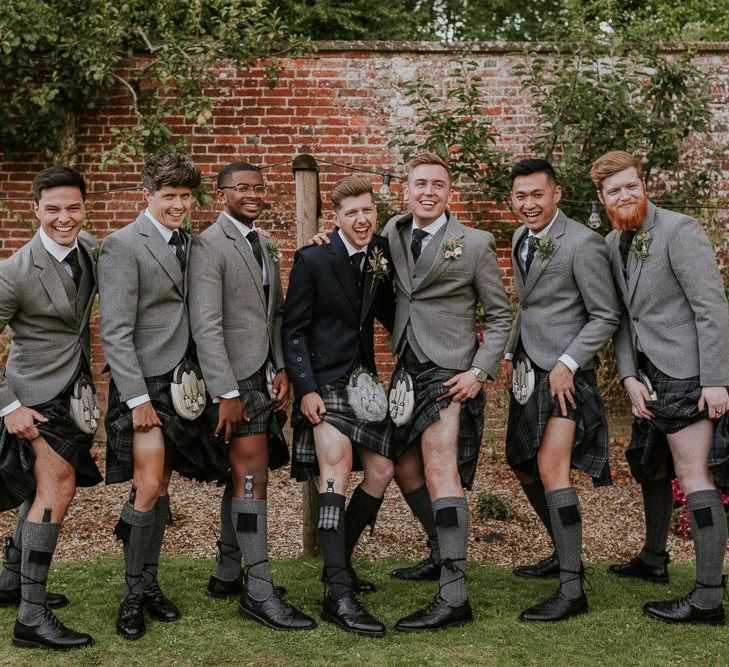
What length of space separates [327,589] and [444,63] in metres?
4.82

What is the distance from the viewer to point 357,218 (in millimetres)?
4141

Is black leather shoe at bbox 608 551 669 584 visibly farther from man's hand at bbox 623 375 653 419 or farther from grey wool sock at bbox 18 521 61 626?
grey wool sock at bbox 18 521 61 626

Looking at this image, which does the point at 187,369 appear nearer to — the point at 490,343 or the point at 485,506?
the point at 490,343

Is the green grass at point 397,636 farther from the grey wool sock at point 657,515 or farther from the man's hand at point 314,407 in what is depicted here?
the man's hand at point 314,407

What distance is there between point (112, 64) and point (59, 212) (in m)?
3.61

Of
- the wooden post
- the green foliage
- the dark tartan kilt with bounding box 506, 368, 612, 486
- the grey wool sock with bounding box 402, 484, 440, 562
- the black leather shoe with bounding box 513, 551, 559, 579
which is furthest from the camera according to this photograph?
the green foliage

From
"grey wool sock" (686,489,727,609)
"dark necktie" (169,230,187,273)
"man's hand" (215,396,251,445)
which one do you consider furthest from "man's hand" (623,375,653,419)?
"dark necktie" (169,230,187,273)

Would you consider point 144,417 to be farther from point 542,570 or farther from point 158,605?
point 542,570

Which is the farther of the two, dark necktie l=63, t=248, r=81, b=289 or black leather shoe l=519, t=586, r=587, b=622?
black leather shoe l=519, t=586, r=587, b=622

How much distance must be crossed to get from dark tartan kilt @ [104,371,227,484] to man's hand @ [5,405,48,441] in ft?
1.03

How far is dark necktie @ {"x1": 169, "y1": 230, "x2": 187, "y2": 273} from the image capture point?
4.02 m


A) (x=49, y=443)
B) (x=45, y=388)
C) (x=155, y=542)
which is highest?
(x=45, y=388)

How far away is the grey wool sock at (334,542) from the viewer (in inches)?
158


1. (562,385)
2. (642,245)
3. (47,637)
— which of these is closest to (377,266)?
(562,385)
